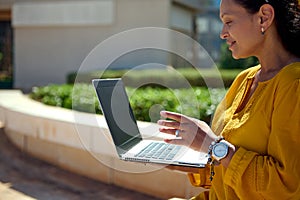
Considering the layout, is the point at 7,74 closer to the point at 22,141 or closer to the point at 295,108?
the point at 22,141

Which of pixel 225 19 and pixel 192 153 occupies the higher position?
pixel 225 19

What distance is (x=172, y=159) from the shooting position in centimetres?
168

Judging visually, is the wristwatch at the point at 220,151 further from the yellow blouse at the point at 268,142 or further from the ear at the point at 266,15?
the ear at the point at 266,15

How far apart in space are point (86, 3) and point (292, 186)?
1424 centimetres

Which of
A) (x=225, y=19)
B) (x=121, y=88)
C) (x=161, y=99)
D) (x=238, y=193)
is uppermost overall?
(x=225, y=19)

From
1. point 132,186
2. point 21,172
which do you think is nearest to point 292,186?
point 132,186

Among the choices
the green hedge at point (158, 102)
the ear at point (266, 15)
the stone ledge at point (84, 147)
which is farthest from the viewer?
the green hedge at point (158, 102)

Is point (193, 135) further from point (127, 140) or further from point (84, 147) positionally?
point (84, 147)

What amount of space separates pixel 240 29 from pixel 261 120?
1.00 ft

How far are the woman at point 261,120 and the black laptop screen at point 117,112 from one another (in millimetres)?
217

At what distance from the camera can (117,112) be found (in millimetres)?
1810

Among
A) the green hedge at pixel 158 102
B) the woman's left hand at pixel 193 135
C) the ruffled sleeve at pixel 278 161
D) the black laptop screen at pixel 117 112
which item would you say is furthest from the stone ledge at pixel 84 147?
the ruffled sleeve at pixel 278 161

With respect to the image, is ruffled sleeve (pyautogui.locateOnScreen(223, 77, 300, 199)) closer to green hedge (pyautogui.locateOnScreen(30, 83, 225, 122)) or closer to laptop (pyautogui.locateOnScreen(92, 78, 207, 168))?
laptop (pyautogui.locateOnScreen(92, 78, 207, 168))

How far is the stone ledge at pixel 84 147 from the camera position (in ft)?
12.1
